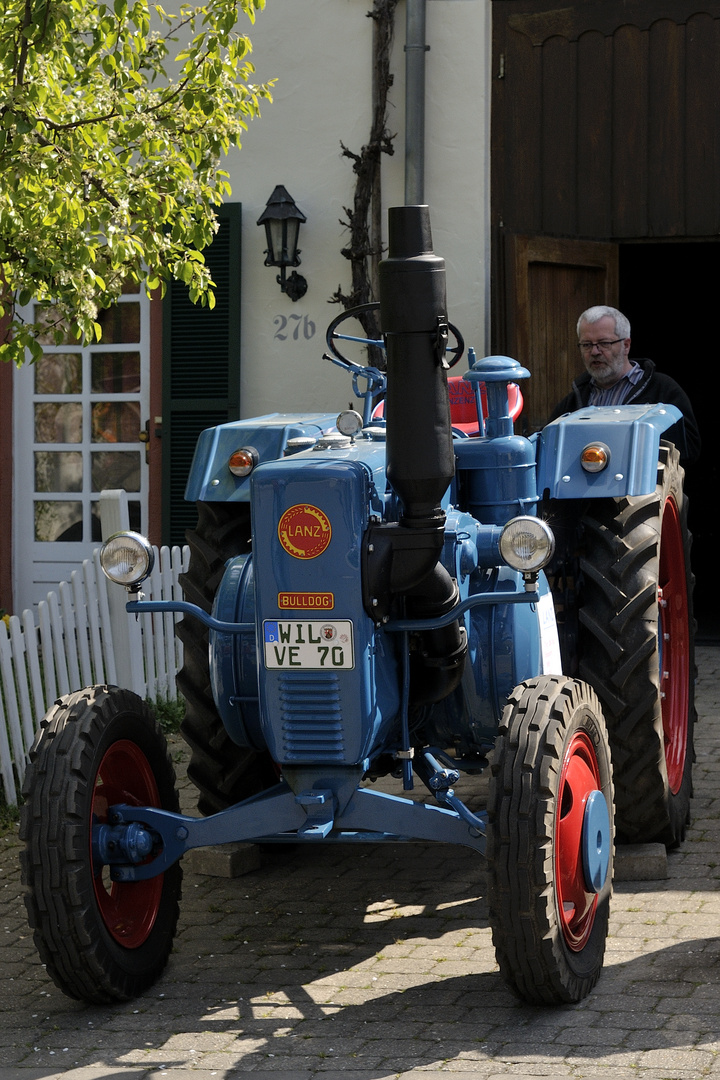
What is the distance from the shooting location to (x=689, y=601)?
17.9 feet

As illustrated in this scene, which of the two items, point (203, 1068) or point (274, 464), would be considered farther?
point (274, 464)

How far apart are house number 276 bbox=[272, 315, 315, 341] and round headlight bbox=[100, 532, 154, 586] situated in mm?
5464

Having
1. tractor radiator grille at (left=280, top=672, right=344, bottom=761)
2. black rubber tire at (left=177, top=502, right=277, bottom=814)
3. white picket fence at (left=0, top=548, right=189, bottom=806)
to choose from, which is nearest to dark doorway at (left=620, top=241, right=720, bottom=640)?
white picket fence at (left=0, top=548, right=189, bottom=806)

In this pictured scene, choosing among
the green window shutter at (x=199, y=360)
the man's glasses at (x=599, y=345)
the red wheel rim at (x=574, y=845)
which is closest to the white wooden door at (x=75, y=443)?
the green window shutter at (x=199, y=360)

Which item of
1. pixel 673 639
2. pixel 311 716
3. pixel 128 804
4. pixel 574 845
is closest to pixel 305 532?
pixel 311 716

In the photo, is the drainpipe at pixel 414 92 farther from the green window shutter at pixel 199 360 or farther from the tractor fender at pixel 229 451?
the tractor fender at pixel 229 451

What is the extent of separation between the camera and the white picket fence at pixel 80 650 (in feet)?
19.7

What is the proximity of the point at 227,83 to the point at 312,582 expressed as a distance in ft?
9.70

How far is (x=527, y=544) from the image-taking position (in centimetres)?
359

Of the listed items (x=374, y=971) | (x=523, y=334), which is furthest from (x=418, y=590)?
(x=523, y=334)

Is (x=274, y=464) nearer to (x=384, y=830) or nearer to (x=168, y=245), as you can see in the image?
(x=384, y=830)

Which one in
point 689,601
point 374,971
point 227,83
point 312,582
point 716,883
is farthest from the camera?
point 227,83

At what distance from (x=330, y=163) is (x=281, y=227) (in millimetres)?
535

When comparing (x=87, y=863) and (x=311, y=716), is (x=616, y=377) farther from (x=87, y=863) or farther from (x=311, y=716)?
(x=87, y=863)
